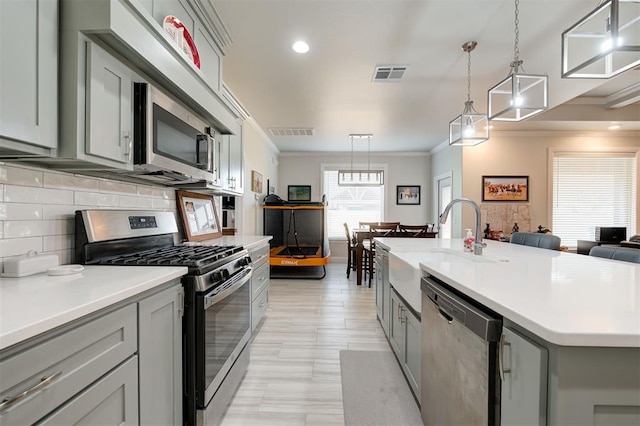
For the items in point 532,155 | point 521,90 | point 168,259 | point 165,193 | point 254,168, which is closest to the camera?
point 168,259

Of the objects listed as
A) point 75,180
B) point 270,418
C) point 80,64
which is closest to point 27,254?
point 75,180

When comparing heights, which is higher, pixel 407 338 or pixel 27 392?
pixel 27 392

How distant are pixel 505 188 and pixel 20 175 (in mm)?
6051

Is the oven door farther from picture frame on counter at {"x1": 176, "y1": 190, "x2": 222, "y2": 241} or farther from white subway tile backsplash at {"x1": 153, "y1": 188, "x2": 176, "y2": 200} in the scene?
white subway tile backsplash at {"x1": 153, "y1": 188, "x2": 176, "y2": 200}

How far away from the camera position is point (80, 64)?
112cm

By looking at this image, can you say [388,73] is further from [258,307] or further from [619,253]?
[258,307]

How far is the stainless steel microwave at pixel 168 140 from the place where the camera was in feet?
4.82

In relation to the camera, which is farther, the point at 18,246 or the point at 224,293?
the point at 224,293

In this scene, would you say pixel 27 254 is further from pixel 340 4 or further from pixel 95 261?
pixel 340 4

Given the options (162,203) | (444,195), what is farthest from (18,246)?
(444,195)

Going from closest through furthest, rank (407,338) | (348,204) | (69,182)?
(69,182)
(407,338)
(348,204)

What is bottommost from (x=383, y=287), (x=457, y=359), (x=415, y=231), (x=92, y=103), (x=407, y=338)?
(x=407, y=338)

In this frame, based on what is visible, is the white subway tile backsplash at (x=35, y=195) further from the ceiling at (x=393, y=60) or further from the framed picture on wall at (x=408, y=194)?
the framed picture on wall at (x=408, y=194)

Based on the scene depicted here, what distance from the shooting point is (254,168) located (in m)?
5.03
